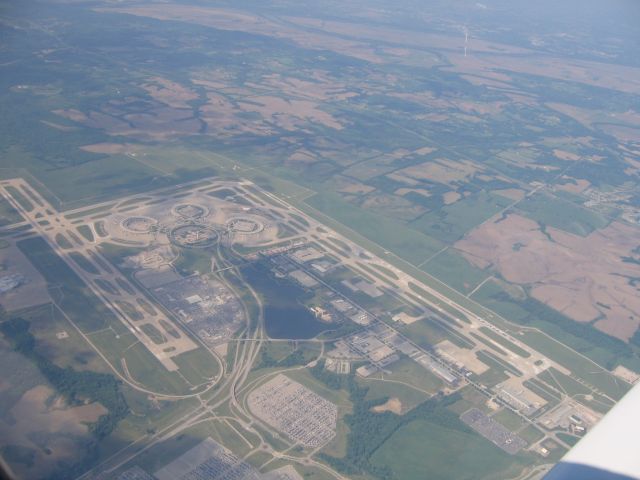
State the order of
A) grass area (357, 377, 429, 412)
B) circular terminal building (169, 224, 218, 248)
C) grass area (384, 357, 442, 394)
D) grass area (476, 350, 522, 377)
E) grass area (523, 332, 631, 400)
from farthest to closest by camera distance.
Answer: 1. circular terminal building (169, 224, 218, 248)
2. grass area (476, 350, 522, 377)
3. grass area (523, 332, 631, 400)
4. grass area (384, 357, 442, 394)
5. grass area (357, 377, 429, 412)

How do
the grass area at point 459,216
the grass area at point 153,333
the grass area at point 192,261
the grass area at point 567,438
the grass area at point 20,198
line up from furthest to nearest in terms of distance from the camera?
the grass area at point 459,216
the grass area at point 20,198
the grass area at point 192,261
the grass area at point 153,333
the grass area at point 567,438

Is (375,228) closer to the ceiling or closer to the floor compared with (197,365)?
closer to the floor

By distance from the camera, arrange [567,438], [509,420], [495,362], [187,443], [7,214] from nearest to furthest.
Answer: [187,443], [567,438], [509,420], [495,362], [7,214]

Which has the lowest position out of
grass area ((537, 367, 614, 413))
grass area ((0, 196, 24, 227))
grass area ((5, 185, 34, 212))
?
grass area ((537, 367, 614, 413))

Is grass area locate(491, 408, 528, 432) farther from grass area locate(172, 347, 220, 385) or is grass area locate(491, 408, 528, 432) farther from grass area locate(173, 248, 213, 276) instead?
grass area locate(173, 248, 213, 276)

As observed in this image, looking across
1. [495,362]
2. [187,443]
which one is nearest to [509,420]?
[495,362]

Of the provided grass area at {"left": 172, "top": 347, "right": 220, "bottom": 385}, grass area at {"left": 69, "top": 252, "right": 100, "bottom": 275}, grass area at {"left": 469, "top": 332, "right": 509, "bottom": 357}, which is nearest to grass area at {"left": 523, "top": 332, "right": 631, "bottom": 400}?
grass area at {"left": 469, "top": 332, "right": 509, "bottom": 357}

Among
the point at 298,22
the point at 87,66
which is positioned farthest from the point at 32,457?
the point at 298,22

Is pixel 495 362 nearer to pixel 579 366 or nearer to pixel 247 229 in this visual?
pixel 579 366

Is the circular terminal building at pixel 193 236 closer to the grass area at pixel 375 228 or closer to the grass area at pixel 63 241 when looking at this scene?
the grass area at pixel 63 241

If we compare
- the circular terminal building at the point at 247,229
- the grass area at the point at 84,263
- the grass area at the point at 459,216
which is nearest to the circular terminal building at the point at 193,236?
the circular terminal building at the point at 247,229

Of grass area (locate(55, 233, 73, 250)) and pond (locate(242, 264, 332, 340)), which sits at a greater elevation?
grass area (locate(55, 233, 73, 250))
